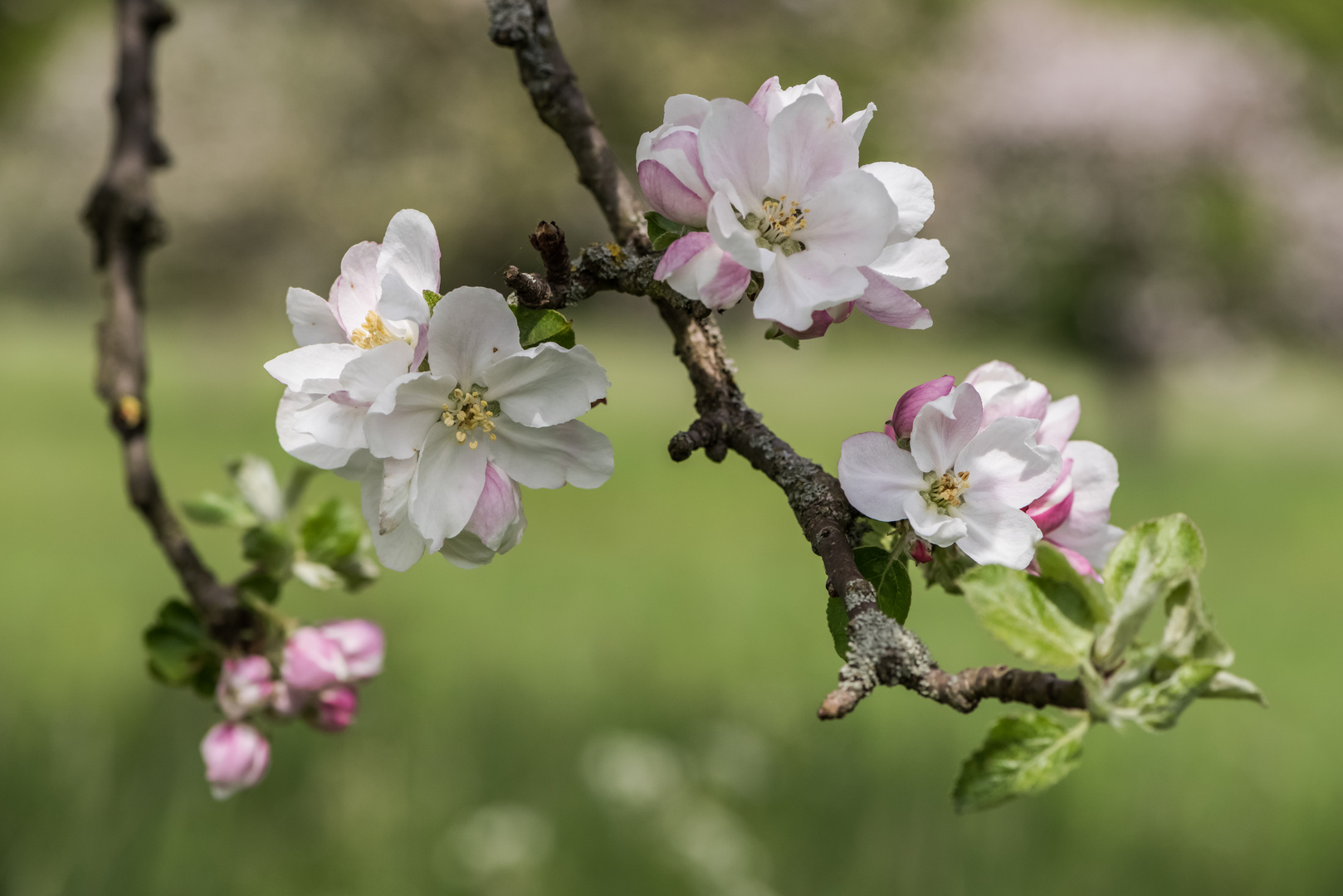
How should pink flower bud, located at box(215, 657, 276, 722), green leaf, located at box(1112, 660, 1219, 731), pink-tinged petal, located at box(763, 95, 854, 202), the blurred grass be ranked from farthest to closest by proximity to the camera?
the blurred grass < pink flower bud, located at box(215, 657, 276, 722) < pink-tinged petal, located at box(763, 95, 854, 202) < green leaf, located at box(1112, 660, 1219, 731)

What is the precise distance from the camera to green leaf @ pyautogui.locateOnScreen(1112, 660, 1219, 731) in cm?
53

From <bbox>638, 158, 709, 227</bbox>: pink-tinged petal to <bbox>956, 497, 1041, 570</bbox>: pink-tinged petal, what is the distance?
231 mm

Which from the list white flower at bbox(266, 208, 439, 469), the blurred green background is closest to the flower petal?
white flower at bbox(266, 208, 439, 469)

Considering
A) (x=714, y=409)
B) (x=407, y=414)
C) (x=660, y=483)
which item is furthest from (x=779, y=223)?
(x=660, y=483)

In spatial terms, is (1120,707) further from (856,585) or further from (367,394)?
(367,394)

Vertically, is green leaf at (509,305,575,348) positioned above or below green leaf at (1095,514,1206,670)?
above

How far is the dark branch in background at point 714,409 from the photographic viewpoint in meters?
0.55

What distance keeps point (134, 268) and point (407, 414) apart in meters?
1.01

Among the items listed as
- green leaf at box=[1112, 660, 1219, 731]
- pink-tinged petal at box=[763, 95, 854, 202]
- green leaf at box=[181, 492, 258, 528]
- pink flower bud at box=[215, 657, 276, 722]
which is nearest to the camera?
green leaf at box=[1112, 660, 1219, 731]

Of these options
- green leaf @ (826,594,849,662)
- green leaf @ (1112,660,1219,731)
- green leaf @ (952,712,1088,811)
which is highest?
green leaf @ (826,594,849,662)

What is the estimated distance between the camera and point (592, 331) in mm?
14734

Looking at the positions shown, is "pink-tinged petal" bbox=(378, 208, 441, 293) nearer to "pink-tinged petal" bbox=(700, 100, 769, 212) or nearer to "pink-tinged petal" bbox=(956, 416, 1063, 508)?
"pink-tinged petal" bbox=(700, 100, 769, 212)

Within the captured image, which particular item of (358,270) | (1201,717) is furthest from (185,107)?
(358,270)

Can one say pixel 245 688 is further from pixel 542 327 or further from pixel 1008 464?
pixel 1008 464
